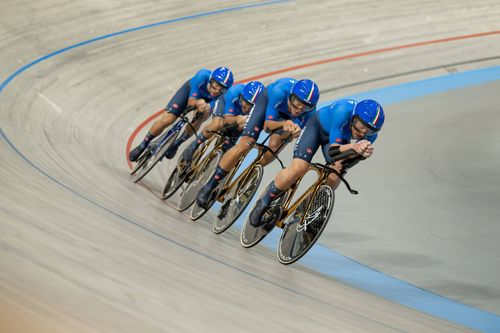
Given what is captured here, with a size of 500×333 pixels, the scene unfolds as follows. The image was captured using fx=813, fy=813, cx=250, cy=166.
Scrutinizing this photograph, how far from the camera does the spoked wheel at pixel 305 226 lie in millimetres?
4980

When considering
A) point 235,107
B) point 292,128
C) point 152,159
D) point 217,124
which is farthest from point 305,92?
point 152,159

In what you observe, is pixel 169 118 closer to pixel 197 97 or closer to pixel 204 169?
pixel 197 97

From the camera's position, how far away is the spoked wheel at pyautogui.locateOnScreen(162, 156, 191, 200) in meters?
6.73

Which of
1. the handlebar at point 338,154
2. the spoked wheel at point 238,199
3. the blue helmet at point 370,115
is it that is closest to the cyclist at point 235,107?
the spoked wheel at point 238,199

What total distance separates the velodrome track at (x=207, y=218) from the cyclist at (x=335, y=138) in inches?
19.0

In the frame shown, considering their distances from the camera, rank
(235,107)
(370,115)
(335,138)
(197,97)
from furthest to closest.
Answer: (197,97), (235,107), (335,138), (370,115)

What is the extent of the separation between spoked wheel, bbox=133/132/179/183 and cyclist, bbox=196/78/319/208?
1190 millimetres

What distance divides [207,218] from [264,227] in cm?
128

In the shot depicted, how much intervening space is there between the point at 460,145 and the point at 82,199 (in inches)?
190

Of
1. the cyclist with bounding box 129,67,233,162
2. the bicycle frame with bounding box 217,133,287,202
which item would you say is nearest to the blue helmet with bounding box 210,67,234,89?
the cyclist with bounding box 129,67,233,162

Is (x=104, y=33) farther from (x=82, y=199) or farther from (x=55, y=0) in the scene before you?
(x=82, y=199)

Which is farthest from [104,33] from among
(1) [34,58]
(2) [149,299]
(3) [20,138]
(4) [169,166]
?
(2) [149,299]

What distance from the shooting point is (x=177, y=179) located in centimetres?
681

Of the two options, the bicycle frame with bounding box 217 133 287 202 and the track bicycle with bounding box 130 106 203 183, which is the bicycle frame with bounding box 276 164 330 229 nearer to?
the bicycle frame with bounding box 217 133 287 202
